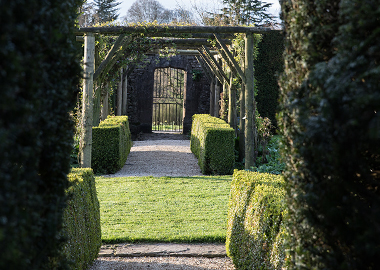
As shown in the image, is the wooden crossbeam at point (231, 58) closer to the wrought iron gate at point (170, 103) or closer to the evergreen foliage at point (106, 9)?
the wrought iron gate at point (170, 103)

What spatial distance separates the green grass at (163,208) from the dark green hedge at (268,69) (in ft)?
20.3

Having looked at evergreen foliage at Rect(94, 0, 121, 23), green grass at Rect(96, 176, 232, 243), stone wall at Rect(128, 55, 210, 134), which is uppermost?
evergreen foliage at Rect(94, 0, 121, 23)

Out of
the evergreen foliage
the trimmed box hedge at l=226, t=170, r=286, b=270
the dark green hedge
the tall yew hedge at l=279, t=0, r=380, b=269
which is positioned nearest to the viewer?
the tall yew hedge at l=279, t=0, r=380, b=269

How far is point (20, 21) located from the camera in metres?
1.31

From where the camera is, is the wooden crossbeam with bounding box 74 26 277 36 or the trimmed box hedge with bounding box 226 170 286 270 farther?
the wooden crossbeam with bounding box 74 26 277 36

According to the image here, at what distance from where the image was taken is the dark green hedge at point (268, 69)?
522 inches

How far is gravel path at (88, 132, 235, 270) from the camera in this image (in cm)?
356

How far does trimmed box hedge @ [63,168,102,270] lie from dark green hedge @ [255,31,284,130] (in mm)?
Answer: 10448

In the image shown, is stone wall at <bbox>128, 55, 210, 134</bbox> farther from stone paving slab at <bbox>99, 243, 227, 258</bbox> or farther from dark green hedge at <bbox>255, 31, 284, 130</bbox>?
stone paving slab at <bbox>99, 243, 227, 258</bbox>

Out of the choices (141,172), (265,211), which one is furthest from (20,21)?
(141,172)

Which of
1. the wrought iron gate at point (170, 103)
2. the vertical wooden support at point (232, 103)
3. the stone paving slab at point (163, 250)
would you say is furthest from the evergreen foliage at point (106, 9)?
the stone paving slab at point (163, 250)

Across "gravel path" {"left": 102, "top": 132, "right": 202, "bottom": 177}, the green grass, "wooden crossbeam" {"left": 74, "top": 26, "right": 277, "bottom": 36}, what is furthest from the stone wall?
the green grass

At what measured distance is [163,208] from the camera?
18.5 feet

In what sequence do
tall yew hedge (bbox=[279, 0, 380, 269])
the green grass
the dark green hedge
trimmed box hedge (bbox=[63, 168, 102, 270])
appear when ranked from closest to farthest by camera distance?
tall yew hedge (bbox=[279, 0, 380, 269]) → trimmed box hedge (bbox=[63, 168, 102, 270]) → the green grass → the dark green hedge
